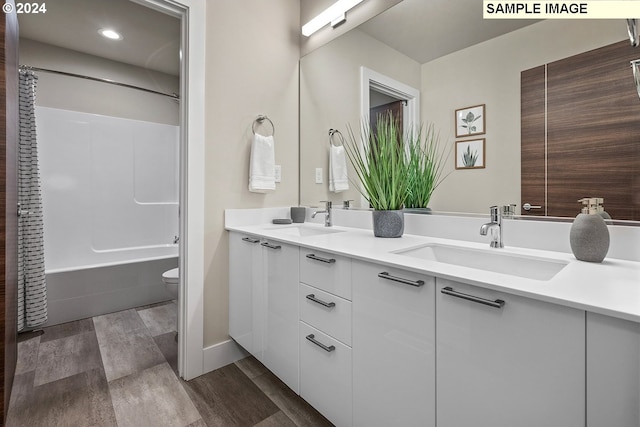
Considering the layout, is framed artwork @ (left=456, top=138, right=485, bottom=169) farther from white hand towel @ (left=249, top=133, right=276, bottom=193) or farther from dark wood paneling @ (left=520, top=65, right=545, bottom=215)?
white hand towel @ (left=249, top=133, right=276, bottom=193)

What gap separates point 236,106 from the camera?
1.89 m

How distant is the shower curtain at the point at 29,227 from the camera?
86.1 inches

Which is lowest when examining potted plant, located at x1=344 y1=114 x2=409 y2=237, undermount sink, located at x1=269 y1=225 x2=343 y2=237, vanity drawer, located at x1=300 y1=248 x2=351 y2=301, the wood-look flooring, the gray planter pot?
the wood-look flooring

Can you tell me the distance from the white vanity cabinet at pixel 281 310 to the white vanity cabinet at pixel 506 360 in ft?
2.22

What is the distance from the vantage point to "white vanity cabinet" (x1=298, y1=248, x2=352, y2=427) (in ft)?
3.67

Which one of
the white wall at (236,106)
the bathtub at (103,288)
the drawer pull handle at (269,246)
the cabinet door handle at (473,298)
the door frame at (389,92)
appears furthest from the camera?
the bathtub at (103,288)

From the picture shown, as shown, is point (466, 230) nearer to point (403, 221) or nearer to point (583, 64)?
point (403, 221)

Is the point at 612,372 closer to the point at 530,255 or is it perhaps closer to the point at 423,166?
the point at 530,255

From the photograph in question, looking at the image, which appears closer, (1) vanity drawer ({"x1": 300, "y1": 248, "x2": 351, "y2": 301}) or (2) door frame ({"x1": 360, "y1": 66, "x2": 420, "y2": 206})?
(1) vanity drawer ({"x1": 300, "y1": 248, "x2": 351, "y2": 301})

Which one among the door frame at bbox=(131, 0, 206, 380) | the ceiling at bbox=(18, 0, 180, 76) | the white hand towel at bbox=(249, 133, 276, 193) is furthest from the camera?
the ceiling at bbox=(18, 0, 180, 76)

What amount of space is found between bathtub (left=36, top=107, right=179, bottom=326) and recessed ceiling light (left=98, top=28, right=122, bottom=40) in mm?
717

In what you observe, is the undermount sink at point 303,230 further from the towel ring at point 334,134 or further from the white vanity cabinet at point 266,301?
the towel ring at point 334,134

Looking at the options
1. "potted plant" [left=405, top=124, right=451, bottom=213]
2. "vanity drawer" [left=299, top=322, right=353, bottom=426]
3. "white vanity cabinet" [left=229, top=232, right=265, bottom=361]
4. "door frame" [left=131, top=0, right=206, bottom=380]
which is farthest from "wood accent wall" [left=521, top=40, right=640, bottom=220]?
"door frame" [left=131, top=0, right=206, bottom=380]

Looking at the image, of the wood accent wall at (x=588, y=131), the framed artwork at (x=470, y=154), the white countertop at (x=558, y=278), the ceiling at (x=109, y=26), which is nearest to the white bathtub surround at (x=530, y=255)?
the white countertop at (x=558, y=278)
